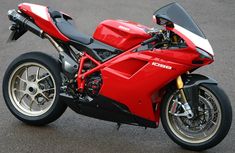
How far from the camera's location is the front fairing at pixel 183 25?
536cm

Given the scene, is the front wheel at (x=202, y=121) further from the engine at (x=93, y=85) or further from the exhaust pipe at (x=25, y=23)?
the exhaust pipe at (x=25, y=23)

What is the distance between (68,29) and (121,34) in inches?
26.5

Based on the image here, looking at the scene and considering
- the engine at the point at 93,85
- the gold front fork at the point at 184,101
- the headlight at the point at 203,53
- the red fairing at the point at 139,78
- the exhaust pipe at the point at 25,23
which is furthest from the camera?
the exhaust pipe at the point at 25,23

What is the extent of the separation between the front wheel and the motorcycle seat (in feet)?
3.31

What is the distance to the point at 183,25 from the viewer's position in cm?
546

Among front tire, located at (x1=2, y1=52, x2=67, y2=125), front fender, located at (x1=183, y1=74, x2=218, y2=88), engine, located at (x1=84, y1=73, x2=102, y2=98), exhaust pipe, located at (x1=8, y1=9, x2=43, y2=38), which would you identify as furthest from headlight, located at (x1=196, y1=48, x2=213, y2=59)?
exhaust pipe, located at (x1=8, y1=9, x2=43, y2=38)

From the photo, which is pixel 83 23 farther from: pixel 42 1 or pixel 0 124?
pixel 0 124

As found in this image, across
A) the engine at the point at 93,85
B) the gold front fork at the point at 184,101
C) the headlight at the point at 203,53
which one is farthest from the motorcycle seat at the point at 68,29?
the headlight at the point at 203,53

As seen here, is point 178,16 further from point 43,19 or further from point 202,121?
point 43,19

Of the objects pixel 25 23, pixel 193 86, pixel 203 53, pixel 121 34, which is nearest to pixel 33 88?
pixel 25 23

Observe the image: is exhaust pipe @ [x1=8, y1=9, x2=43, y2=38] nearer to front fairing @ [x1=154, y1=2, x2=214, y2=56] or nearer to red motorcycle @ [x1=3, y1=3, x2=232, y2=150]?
red motorcycle @ [x1=3, y1=3, x2=232, y2=150]

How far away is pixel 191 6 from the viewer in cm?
1197

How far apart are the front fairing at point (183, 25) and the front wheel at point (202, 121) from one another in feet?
1.34

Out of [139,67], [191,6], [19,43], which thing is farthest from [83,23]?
[139,67]
